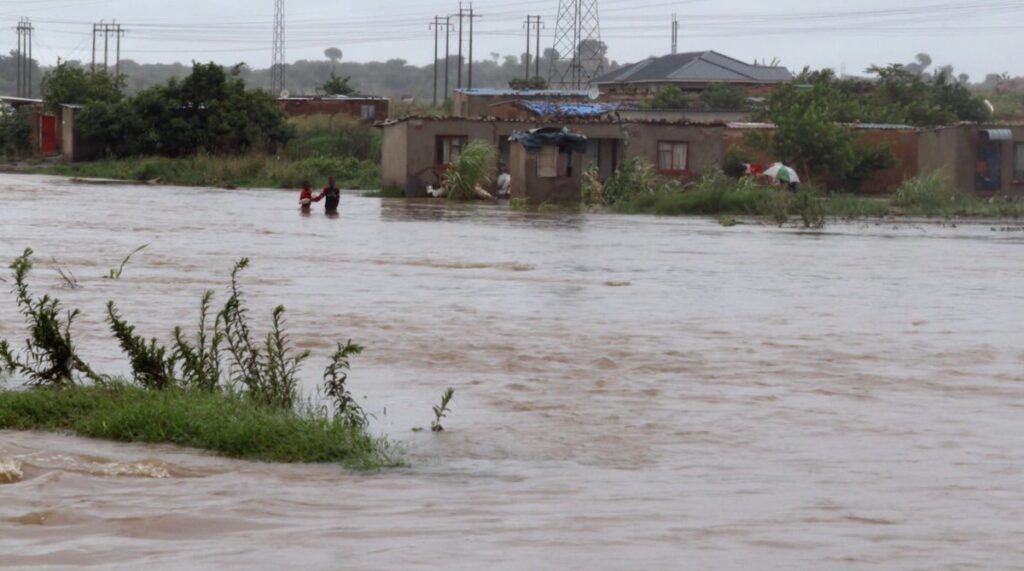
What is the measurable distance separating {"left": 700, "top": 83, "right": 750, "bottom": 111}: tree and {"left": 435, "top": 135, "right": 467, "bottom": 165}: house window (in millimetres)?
23649

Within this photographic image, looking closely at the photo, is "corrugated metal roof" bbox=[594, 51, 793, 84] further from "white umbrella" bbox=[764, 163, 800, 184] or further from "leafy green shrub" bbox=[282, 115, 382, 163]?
"white umbrella" bbox=[764, 163, 800, 184]

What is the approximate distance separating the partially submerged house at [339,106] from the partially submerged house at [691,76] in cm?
1109

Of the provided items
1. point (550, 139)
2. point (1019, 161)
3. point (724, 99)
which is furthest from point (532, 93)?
point (550, 139)

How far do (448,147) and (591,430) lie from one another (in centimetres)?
3698

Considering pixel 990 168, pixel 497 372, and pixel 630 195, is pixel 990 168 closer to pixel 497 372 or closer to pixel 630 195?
pixel 630 195

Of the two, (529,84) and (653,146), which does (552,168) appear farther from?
(529,84)

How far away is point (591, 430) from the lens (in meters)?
8.49

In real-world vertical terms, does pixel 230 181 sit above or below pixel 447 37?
below

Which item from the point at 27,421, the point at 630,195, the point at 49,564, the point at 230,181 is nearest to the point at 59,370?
the point at 27,421

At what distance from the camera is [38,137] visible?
69000 mm

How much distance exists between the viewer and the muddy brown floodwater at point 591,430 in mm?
5816

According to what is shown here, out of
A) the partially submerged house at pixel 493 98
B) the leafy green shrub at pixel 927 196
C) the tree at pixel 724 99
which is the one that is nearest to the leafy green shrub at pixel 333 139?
the partially submerged house at pixel 493 98

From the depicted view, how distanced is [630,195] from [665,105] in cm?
2804

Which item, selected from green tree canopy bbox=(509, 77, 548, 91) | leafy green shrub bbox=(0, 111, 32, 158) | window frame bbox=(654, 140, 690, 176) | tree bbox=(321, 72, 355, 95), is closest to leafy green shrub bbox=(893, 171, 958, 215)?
window frame bbox=(654, 140, 690, 176)
